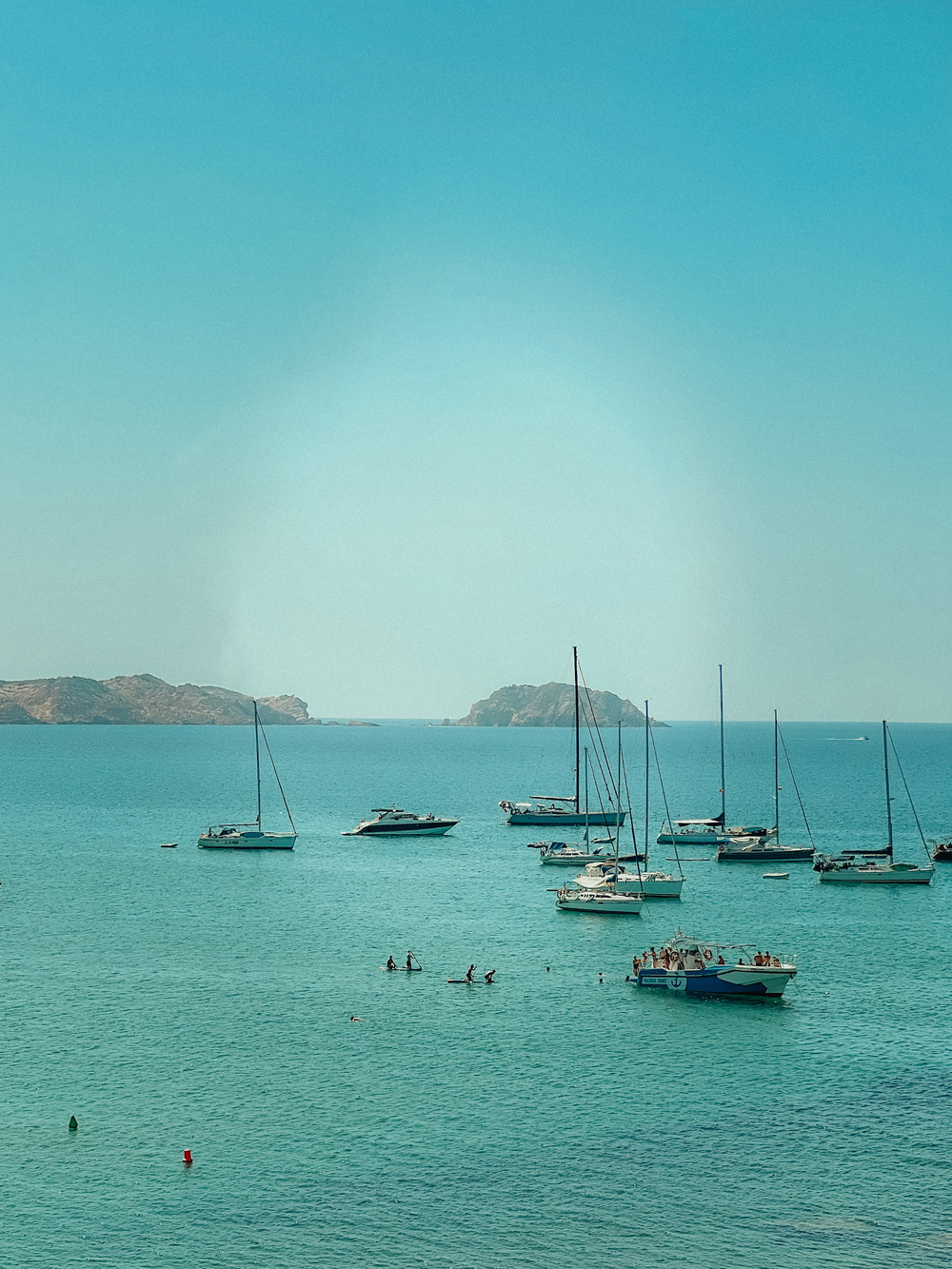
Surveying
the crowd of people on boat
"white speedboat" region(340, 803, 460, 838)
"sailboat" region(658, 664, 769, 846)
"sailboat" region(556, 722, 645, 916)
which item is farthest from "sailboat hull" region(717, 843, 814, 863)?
the crowd of people on boat

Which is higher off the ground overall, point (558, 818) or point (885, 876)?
point (558, 818)

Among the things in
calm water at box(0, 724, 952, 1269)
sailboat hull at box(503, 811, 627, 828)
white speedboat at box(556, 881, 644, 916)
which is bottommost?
calm water at box(0, 724, 952, 1269)

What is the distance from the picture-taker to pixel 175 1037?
64.2 m

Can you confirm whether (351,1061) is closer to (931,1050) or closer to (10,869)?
(931,1050)

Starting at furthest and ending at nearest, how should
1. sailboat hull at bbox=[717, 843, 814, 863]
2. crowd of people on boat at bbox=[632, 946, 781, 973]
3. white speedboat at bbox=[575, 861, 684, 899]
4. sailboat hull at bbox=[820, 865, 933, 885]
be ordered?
sailboat hull at bbox=[717, 843, 814, 863]
sailboat hull at bbox=[820, 865, 933, 885]
white speedboat at bbox=[575, 861, 684, 899]
crowd of people on boat at bbox=[632, 946, 781, 973]

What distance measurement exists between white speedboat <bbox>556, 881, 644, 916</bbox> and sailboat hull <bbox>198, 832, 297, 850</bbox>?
49469mm

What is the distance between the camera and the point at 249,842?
143m

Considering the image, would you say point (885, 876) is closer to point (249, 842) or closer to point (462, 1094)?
point (249, 842)

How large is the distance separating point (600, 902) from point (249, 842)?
184ft

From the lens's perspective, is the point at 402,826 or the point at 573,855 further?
the point at 402,826

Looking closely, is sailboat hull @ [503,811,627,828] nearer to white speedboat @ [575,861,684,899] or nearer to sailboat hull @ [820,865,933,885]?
sailboat hull @ [820,865,933,885]

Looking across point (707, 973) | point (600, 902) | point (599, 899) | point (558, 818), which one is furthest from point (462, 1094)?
point (558, 818)

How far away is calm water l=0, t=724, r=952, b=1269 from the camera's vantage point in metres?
43.4

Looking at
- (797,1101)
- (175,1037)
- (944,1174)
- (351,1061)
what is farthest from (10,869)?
(944,1174)
